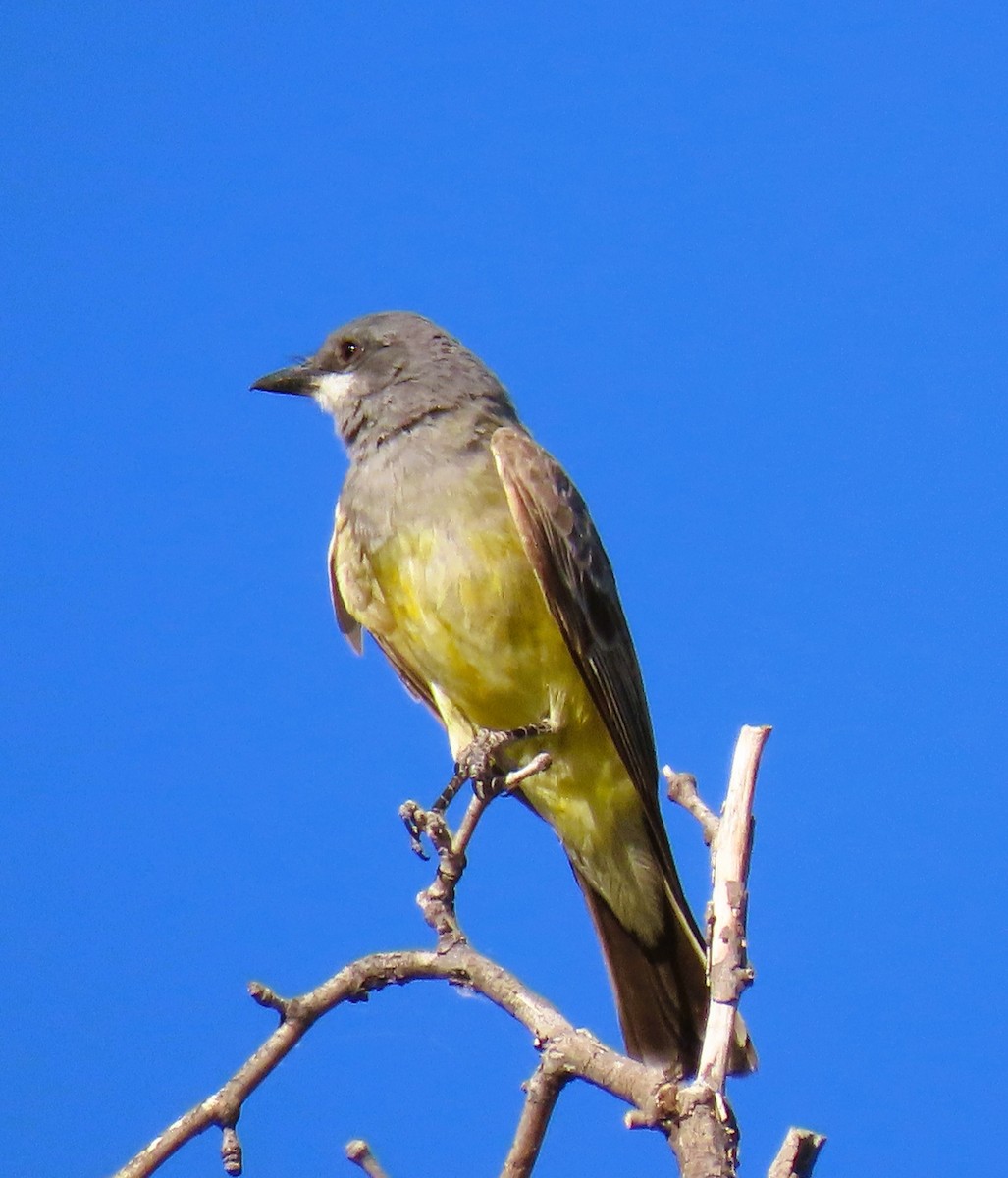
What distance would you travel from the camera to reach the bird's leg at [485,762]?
13.1ft

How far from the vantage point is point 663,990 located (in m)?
4.83

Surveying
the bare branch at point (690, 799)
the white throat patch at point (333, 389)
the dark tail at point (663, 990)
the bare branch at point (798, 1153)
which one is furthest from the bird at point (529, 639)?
the bare branch at point (798, 1153)

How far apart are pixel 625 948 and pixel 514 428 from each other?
63.1 inches

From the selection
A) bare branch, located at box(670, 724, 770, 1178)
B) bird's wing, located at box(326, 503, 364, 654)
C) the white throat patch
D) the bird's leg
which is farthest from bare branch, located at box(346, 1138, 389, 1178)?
the white throat patch

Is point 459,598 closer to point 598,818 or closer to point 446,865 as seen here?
point 598,818

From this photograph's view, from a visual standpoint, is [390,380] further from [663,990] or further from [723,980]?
[723,980]

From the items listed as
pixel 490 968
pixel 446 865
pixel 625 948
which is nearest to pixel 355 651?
pixel 625 948

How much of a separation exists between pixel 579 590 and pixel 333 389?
1.31 m

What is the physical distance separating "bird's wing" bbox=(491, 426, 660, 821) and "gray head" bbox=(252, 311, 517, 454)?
1.04 feet

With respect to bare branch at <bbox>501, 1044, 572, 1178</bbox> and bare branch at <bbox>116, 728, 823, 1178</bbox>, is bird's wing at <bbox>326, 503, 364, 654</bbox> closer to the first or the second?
bare branch at <bbox>116, 728, 823, 1178</bbox>

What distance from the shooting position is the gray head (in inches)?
203

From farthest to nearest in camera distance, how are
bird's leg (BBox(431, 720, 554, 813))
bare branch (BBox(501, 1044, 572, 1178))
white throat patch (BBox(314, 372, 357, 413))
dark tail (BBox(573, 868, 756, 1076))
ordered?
white throat patch (BBox(314, 372, 357, 413)) → dark tail (BBox(573, 868, 756, 1076)) → bird's leg (BBox(431, 720, 554, 813)) → bare branch (BBox(501, 1044, 572, 1178))

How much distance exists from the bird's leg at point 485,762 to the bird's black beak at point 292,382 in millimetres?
1490

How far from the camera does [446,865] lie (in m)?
3.43
